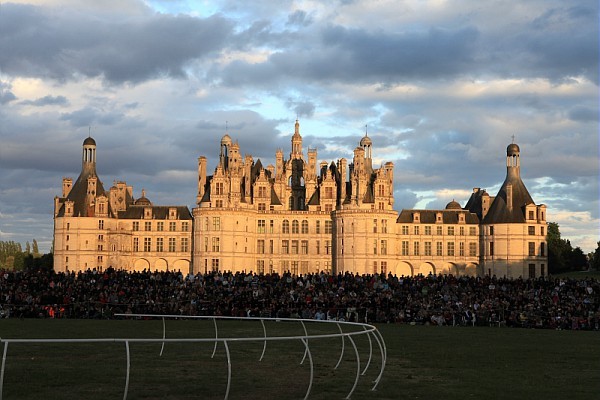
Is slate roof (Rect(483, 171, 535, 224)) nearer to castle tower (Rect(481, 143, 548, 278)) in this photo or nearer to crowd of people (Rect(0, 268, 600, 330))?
castle tower (Rect(481, 143, 548, 278))

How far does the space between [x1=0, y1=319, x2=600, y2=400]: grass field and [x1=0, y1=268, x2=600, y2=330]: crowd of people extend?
11492 millimetres

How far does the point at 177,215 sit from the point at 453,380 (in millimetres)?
97601

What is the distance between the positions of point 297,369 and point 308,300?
27.7 metres

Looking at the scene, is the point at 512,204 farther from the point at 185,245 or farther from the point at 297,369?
the point at 297,369

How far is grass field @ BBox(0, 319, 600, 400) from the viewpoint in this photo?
70.2 feet

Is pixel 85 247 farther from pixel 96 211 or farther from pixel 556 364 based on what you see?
pixel 556 364

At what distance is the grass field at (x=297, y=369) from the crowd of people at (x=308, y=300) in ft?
37.7

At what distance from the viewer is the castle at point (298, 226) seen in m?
114

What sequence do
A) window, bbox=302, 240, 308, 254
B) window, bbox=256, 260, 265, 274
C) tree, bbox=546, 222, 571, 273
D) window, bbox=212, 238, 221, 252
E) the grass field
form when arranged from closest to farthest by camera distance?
the grass field, window, bbox=212, 238, 221, 252, window, bbox=256, 260, 265, 274, window, bbox=302, 240, 308, 254, tree, bbox=546, 222, 571, 273

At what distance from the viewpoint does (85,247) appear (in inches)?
4564

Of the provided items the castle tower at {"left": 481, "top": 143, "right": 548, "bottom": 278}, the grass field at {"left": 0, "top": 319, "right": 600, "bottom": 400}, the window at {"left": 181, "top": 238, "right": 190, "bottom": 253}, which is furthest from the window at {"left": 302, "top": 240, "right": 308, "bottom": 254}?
the grass field at {"left": 0, "top": 319, "right": 600, "bottom": 400}

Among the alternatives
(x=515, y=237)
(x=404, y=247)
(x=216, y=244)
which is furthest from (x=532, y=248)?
(x=216, y=244)

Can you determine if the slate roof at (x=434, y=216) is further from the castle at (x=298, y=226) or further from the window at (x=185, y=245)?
the window at (x=185, y=245)

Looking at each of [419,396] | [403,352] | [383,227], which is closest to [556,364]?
[403,352]
